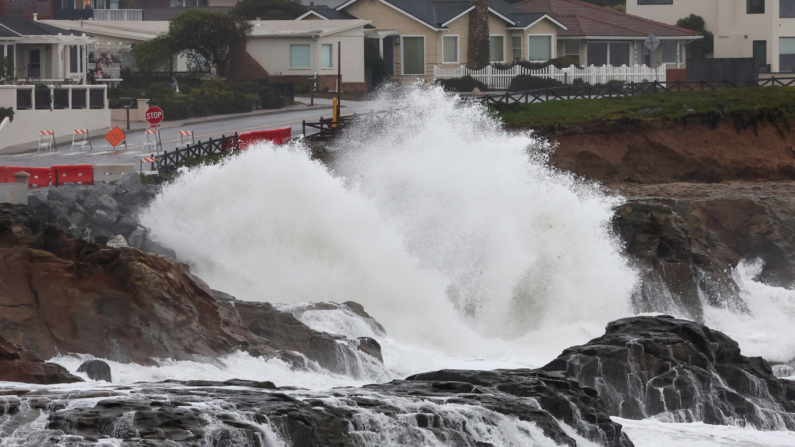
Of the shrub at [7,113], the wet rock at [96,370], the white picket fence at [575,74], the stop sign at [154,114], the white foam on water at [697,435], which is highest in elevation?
the white picket fence at [575,74]

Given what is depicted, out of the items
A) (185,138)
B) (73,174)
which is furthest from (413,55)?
(73,174)

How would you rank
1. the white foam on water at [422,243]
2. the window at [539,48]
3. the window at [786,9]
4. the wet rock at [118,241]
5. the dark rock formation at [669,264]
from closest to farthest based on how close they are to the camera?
1. the wet rock at [118,241]
2. the white foam on water at [422,243]
3. the dark rock formation at [669,264]
4. the window at [786,9]
5. the window at [539,48]

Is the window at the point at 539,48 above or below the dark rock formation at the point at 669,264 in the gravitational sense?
above

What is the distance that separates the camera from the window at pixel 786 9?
180 ft

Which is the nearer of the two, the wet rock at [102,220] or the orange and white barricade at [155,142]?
the wet rock at [102,220]

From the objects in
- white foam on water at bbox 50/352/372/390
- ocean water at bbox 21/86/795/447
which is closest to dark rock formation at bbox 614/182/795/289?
ocean water at bbox 21/86/795/447

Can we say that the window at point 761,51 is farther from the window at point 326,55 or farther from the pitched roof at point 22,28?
the pitched roof at point 22,28

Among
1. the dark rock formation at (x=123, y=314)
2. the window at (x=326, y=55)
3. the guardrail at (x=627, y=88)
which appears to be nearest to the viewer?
the dark rock formation at (x=123, y=314)

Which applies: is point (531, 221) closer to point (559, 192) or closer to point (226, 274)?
point (559, 192)

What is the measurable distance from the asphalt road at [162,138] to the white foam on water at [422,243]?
6.72 m

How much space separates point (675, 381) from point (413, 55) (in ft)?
129

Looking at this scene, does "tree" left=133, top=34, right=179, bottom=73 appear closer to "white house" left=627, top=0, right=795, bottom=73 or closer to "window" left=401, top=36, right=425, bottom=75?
"window" left=401, top=36, right=425, bottom=75

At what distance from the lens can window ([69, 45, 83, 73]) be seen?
47406 millimetres

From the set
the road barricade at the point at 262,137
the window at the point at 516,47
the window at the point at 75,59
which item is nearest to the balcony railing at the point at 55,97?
the window at the point at 75,59
